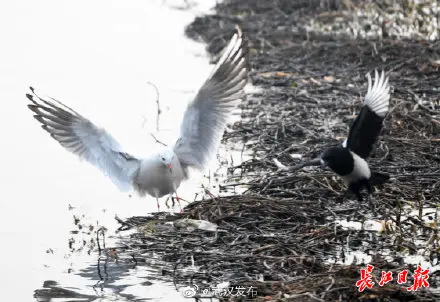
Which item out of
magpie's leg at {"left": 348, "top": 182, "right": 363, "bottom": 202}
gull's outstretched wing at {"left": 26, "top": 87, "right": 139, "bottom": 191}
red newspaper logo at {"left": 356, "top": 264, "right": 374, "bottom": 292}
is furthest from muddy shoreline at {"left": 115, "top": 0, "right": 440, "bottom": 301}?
gull's outstretched wing at {"left": 26, "top": 87, "right": 139, "bottom": 191}

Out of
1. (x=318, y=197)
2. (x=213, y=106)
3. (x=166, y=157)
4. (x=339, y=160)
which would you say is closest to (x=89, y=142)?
(x=166, y=157)

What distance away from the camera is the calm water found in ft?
22.5

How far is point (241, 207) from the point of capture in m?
7.44

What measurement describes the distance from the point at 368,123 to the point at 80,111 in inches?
227

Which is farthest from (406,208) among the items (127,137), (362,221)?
(127,137)

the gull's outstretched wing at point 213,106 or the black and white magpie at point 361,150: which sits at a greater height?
the gull's outstretched wing at point 213,106

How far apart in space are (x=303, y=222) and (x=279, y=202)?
0.31 meters

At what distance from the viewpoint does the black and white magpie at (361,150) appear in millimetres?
7066

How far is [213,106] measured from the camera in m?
8.16

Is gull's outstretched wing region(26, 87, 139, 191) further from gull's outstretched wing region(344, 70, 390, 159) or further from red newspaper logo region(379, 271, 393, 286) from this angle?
red newspaper logo region(379, 271, 393, 286)

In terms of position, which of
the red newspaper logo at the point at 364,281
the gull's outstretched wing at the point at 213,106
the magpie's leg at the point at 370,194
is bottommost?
the red newspaper logo at the point at 364,281

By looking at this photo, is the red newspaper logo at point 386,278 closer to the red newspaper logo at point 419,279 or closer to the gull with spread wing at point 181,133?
the red newspaper logo at point 419,279

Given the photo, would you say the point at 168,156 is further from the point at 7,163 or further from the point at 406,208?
the point at 7,163

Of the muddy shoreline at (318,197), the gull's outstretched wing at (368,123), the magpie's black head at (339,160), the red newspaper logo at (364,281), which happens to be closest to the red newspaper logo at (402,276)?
the muddy shoreline at (318,197)
